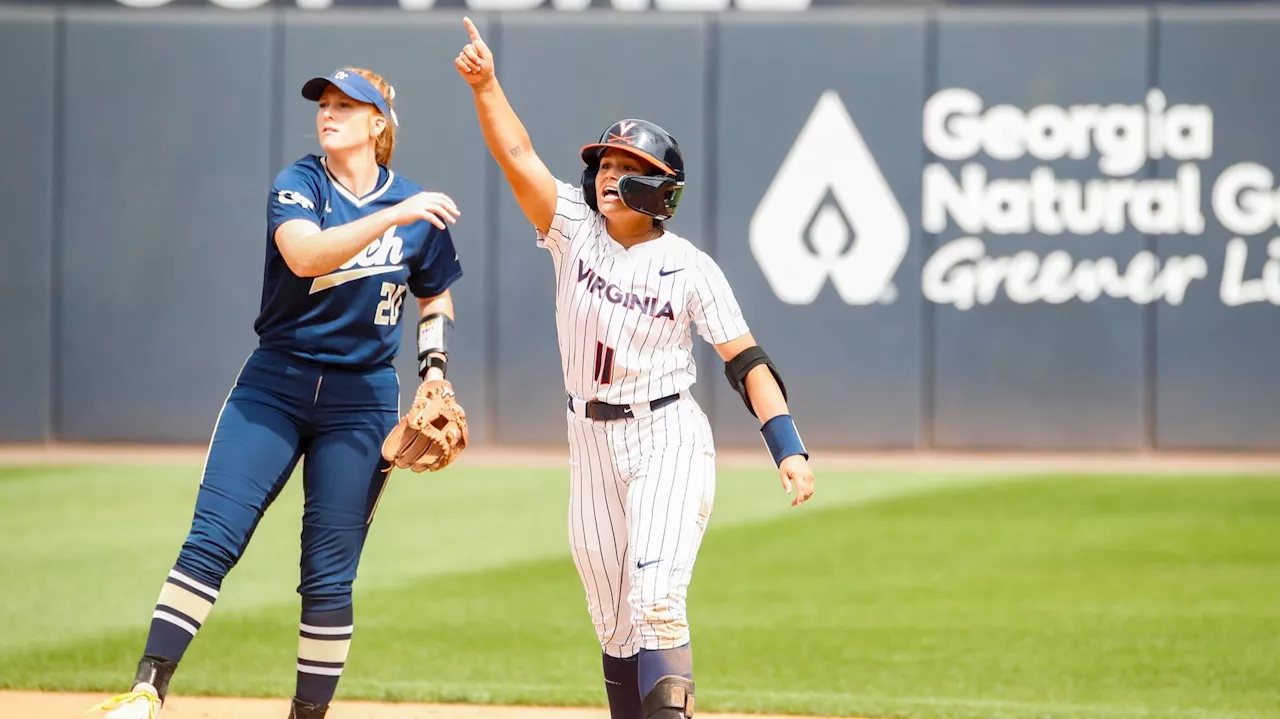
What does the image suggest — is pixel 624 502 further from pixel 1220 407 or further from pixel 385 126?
pixel 1220 407

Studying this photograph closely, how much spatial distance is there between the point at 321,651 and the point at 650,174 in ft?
5.43

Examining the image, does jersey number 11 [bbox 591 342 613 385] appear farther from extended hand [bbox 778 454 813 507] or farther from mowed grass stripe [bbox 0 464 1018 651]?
mowed grass stripe [bbox 0 464 1018 651]

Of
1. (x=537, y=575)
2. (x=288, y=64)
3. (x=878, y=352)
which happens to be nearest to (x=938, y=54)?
(x=878, y=352)

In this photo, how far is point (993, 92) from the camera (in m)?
12.6

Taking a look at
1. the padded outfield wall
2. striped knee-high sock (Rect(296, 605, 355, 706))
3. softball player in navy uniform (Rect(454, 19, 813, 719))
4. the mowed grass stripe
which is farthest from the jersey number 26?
the padded outfield wall

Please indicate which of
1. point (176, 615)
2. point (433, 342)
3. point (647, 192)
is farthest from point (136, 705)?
point (647, 192)

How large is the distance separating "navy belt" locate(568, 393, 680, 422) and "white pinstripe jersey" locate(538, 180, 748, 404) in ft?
0.05

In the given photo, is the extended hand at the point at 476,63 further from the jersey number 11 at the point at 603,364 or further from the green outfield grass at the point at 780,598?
the green outfield grass at the point at 780,598

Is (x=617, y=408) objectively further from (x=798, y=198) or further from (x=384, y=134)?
(x=798, y=198)

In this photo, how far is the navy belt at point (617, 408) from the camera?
4.20 meters

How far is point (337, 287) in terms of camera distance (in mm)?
4457

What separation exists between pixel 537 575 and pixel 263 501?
3814 mm

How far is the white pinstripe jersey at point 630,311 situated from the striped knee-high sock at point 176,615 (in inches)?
45.0

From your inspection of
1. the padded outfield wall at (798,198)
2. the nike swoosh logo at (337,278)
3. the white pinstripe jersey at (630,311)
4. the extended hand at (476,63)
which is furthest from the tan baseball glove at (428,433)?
the padded outfield wall at (798,198)
